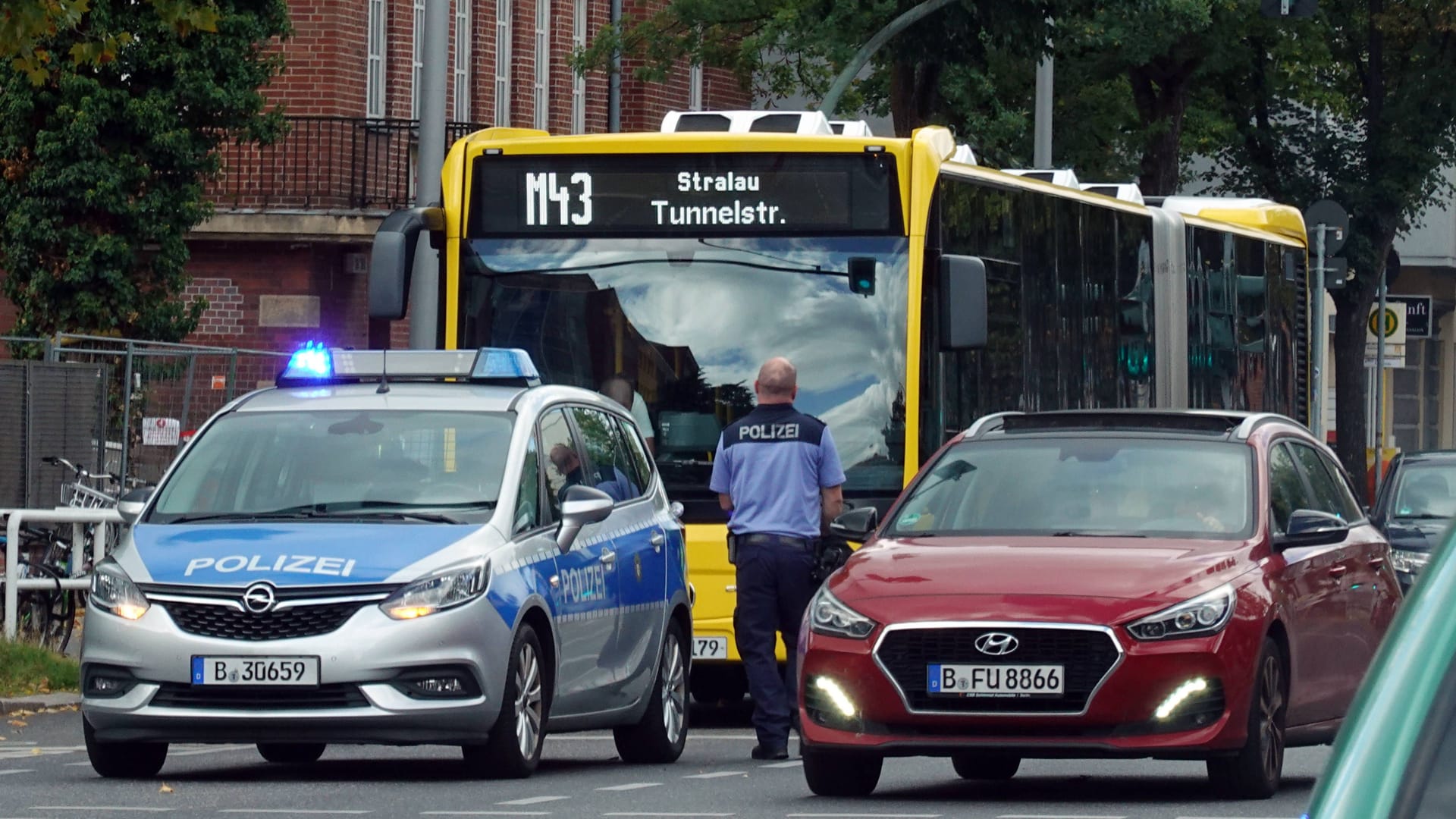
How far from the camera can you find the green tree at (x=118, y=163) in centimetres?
2697

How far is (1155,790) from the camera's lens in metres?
11.0

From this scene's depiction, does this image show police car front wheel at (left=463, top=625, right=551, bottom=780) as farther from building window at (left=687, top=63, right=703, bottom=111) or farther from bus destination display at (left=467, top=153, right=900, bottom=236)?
building window at (left=687, top=63, right=703, bottom=111)

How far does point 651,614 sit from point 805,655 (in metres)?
2.20

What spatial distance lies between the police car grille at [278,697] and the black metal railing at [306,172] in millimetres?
21567

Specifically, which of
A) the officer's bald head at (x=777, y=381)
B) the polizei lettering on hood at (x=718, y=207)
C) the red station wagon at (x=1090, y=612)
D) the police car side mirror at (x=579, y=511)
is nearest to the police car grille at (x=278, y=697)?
the police car side mirror at (x=579, y=511)

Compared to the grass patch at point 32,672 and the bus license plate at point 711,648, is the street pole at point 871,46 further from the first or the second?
the bus license plate at point 711,648

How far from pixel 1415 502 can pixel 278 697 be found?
41.4 ft

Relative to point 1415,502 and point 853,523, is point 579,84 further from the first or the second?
point 853,523

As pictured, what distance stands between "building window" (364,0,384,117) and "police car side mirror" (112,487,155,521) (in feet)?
71.3

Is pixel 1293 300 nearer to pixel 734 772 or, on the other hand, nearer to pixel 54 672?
pixel 54 672

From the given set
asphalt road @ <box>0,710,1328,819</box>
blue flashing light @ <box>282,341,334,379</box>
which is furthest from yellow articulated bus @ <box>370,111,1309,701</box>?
asphalt road @ <box>0,710,1328,819</box>

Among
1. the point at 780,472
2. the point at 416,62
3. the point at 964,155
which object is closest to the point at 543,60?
the point at 416,62

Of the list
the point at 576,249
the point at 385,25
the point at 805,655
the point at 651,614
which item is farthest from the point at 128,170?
the point at 805,655

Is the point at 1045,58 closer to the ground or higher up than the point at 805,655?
higher up
